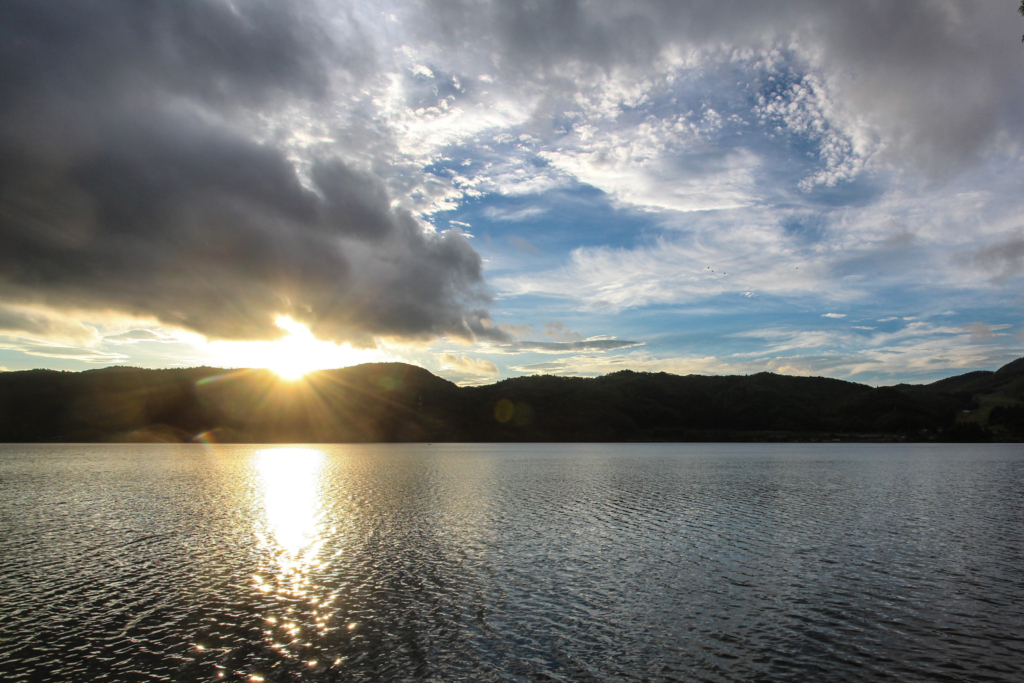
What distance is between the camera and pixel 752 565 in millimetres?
36500

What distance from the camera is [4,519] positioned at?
56.2 meters

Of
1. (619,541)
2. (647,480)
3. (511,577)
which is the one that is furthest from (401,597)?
(647,480)

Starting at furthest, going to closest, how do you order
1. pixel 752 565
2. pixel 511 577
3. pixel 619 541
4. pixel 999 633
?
pixel 619 541 → pixel 752 565 → pixel 511 577 → pixel 999 633

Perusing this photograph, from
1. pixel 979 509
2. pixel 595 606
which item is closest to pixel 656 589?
pixel 595 606

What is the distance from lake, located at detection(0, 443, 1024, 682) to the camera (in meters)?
21.4

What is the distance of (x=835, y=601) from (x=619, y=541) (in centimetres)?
1831

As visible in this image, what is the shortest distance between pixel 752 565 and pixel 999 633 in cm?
1364

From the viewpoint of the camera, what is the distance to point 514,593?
30.5m

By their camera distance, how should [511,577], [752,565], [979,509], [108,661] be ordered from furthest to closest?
[979,509] < [752,565] < [511,577] < [108,661]

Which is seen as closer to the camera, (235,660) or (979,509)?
(235,660)

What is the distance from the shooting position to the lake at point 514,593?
21.4 metres

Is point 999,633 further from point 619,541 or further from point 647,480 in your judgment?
point 647,480

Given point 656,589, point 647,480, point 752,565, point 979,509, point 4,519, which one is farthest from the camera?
point 647,480

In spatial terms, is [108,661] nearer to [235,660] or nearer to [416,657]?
[235,660]
